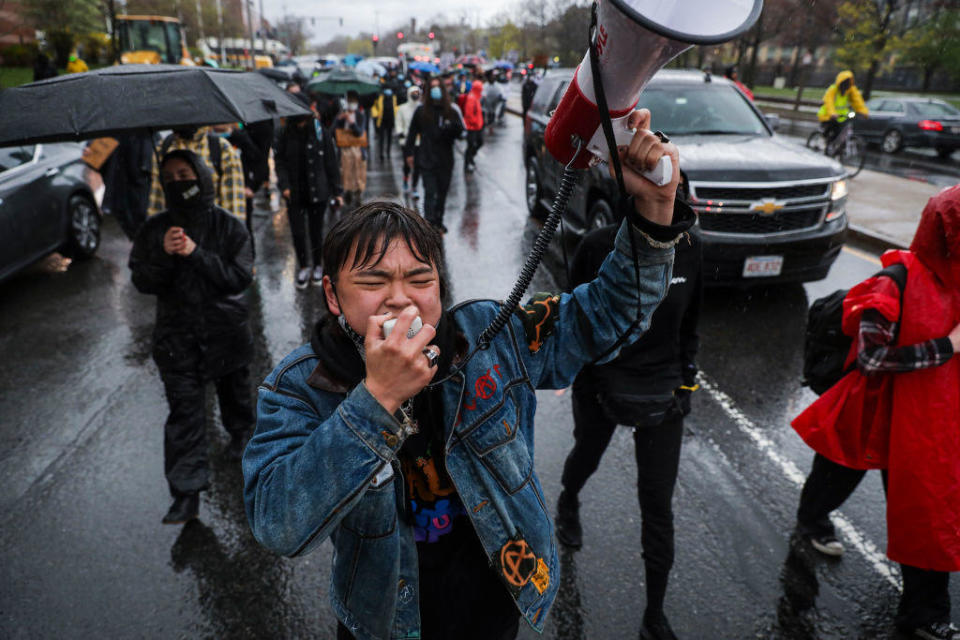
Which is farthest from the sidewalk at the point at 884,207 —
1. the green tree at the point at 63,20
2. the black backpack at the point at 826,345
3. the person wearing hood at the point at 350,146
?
the green tree at the point at 63,20

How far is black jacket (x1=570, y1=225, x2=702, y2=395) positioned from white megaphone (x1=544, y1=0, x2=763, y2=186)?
4.32 feet

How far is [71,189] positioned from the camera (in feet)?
23.7

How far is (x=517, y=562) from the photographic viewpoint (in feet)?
4.93

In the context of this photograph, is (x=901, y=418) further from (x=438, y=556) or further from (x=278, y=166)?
(x=278, y=166)

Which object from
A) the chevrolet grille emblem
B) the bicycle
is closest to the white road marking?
the chevrolet grille emblem

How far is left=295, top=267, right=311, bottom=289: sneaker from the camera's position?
6869 millimetres

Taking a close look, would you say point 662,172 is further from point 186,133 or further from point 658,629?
point 186,133

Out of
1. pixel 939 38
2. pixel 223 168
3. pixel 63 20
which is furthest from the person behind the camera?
pixel 63 20

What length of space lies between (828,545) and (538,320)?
2.42m

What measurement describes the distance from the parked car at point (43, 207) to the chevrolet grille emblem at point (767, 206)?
7098 millimetres

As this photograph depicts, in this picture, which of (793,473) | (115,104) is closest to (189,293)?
(115,104)

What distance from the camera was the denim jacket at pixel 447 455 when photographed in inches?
43.3

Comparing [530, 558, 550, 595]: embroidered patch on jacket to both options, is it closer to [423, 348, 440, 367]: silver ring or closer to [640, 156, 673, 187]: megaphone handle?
[423, 348, 440, 367]: silver ring

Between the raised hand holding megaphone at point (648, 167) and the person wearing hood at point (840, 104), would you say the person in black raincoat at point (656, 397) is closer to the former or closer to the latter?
the raised hand holding megaphone at point (648, 167)
